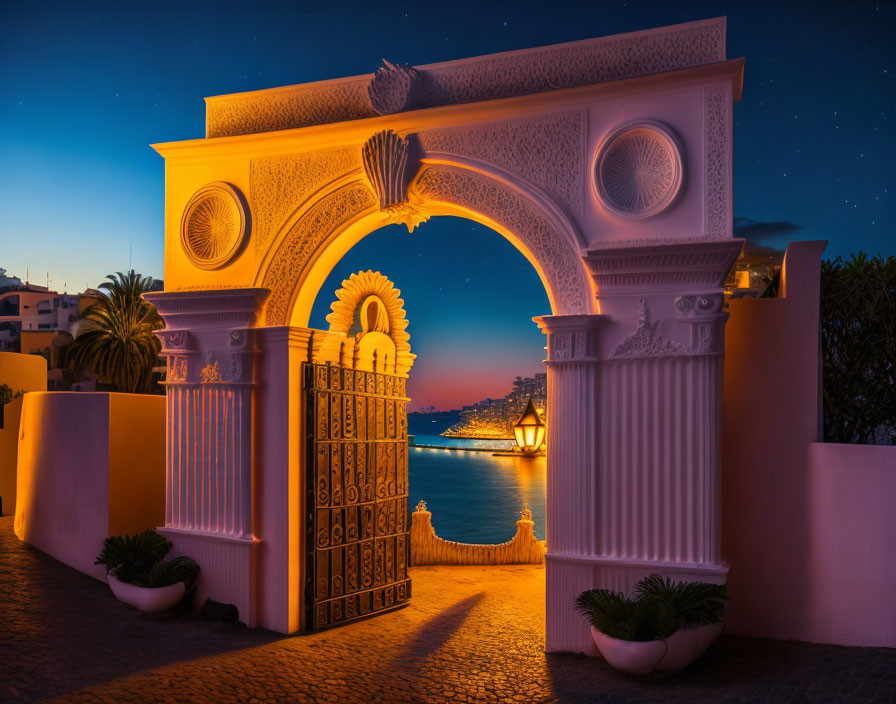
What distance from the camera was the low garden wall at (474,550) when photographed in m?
9.68

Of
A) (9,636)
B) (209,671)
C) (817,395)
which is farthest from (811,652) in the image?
(9,636)

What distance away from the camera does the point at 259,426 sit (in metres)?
7.00

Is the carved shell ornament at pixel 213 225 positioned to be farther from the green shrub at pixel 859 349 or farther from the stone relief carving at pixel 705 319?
the green shrub at pixel 859 349

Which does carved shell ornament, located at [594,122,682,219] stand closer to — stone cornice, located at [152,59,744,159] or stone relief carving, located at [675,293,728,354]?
stone cornice, located at [152,59,744,159]

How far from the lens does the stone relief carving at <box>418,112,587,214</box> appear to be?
20.1ft

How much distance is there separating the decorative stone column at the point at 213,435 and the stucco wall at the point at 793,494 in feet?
14.0

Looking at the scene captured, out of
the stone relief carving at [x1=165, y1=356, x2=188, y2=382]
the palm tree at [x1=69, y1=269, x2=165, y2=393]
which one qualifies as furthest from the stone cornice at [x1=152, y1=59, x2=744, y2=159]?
the palm tree at [x1=69, y1=269, x2=165, y2=393]

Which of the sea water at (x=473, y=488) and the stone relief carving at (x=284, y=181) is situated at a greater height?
the stone relief carving at (x=284, y=181)

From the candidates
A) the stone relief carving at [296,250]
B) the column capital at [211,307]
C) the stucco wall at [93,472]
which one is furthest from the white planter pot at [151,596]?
the stone relief carving at [296,250]

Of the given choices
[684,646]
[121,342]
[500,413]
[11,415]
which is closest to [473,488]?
[500,413]

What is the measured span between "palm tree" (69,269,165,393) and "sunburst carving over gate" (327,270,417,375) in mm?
12587

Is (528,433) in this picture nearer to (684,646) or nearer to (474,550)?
(474,550)

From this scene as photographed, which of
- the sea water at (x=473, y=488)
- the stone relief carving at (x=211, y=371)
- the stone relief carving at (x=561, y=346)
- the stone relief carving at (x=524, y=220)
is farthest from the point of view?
the sea water at (x=473, y=488)

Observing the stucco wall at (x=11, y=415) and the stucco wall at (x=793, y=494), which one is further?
the stucco wall at (x=11, y=415)
